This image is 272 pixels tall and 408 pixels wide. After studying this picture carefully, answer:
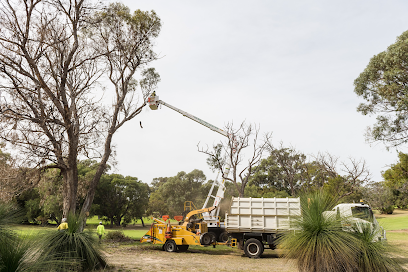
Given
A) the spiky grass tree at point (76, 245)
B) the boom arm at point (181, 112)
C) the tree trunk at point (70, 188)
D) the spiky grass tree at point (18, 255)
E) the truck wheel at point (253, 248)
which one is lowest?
the truck wheel at point (253, 248)

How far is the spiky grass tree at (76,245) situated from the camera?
6375 millimetres

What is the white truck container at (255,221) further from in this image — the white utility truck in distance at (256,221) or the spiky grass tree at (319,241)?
the spiky grass tree at (319,241)

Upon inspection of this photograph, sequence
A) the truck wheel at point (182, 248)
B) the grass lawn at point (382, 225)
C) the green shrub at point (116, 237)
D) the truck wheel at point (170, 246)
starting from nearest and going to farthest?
1. the grass lawn at point (382, 225)
2. the truck wheel at point (170, 246)
3. the truck wheel at point (182, 248)
4. the green shrub at point (116, 237)

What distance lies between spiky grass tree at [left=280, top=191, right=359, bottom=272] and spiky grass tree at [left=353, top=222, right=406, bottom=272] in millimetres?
173

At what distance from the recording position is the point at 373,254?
18.1 feet

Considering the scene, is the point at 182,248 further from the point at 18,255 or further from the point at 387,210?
the point at 387,210

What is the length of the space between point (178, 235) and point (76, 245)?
7.77 metres

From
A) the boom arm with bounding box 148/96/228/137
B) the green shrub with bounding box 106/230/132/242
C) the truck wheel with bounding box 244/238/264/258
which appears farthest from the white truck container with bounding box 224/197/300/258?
the green shrub with bounding box 106/230/132/242

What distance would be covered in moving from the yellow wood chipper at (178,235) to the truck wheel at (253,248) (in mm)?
2122

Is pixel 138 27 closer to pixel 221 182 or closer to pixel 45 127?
pixel 45 127

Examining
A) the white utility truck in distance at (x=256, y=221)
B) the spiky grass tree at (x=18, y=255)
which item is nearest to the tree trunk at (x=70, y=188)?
the white utility truck in distance at (x=256, y=221)

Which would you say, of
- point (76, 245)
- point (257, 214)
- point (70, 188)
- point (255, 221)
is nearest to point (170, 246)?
point (255, 221)

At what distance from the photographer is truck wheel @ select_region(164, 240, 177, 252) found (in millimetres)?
13852

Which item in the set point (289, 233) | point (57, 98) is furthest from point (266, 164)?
point (289, 233)
